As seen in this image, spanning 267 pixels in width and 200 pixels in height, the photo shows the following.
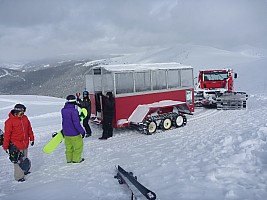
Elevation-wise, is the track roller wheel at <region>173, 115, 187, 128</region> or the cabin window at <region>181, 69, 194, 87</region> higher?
the cabin window at <region>181, 69, 194, 87</region>

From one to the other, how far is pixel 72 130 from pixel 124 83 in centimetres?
386

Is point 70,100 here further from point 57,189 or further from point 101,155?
point 57,189

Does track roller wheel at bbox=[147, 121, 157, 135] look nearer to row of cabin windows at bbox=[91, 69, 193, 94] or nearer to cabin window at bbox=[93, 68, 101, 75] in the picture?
row of cabin windows at bbox=[91, 69, 193, 94]

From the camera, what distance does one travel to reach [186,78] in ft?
40.0

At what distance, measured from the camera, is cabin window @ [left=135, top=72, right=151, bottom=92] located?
10.5 metres

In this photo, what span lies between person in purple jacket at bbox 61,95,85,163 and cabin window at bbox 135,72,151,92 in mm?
3987

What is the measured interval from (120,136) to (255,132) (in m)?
4.66

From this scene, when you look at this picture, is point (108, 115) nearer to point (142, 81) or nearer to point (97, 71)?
point (142, 81)

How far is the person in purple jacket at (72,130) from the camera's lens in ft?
22.5

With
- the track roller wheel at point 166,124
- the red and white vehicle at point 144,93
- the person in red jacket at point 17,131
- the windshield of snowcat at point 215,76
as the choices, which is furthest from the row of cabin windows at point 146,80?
the windshield of snowcat at point 215,76

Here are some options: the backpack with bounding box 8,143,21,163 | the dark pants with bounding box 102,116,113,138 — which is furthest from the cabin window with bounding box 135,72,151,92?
the backpack with bounding box 8,143,21,163

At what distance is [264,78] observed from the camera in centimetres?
3017

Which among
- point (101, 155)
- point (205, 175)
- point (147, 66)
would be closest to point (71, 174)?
point (101, 155)

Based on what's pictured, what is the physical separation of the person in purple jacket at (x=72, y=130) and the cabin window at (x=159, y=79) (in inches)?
186
